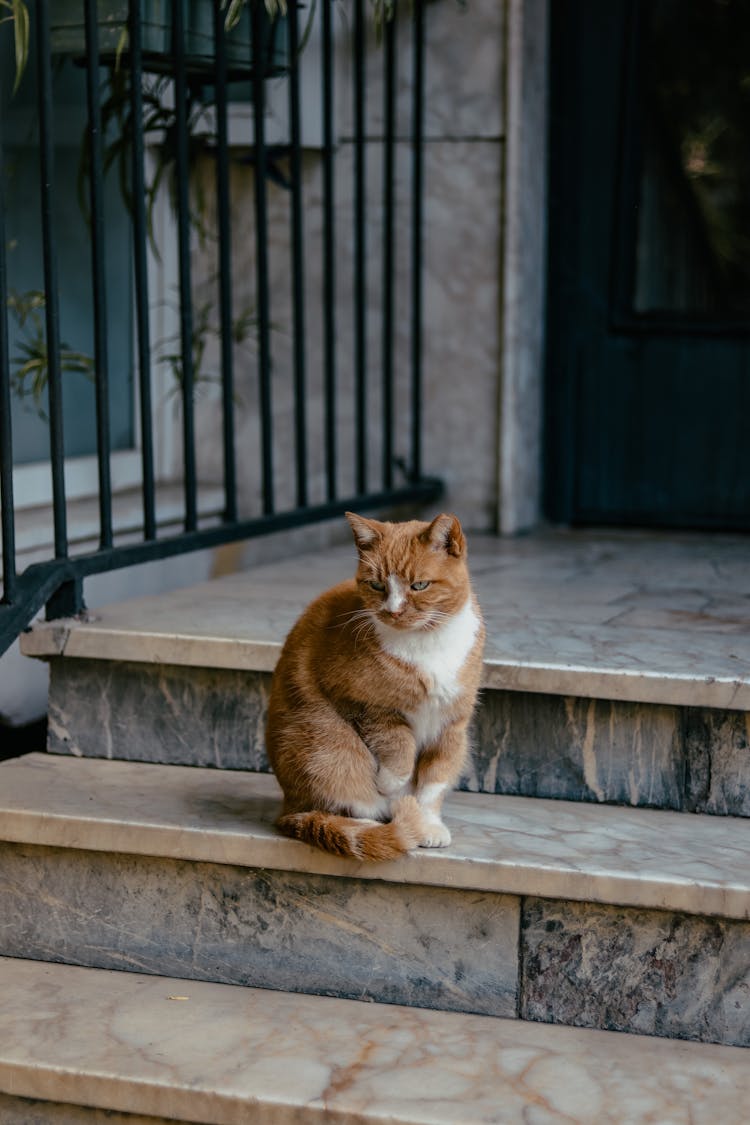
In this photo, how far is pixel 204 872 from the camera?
176cm

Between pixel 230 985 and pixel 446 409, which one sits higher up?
pixel 446 409

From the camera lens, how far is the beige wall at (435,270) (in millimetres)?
3014

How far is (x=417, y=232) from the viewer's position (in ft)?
9.85

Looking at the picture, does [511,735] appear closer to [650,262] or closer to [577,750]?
[577,750]

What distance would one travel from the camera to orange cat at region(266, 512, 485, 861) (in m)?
1.69

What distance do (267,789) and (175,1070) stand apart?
510mm

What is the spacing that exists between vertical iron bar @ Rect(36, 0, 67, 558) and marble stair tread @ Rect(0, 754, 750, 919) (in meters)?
0.41

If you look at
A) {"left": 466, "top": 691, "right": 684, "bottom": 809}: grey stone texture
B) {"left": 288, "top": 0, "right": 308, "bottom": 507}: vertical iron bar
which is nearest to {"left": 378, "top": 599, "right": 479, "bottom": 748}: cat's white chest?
{"left": 466, "top": 691, "right": 684, "bottom": 809}: grey stone texture

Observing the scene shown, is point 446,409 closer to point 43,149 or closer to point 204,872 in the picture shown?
point 43,149

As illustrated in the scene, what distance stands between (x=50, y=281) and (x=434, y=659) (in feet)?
2.77

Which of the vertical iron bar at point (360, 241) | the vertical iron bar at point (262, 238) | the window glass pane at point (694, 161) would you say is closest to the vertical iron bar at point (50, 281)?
the vertical iron bar at point (262, 238)

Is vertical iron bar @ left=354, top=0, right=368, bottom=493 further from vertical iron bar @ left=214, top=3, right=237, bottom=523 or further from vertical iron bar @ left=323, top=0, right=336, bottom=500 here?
vertical iron bar @ left=214, top=3, right=237, bottom=523

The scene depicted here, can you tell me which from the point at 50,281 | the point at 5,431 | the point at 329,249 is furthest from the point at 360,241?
the point at 5,431

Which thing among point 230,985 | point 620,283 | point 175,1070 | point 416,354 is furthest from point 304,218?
point 175,1070
